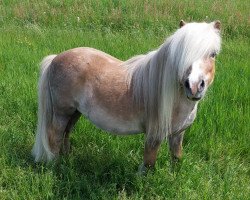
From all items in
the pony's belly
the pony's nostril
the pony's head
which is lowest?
the pony's belly

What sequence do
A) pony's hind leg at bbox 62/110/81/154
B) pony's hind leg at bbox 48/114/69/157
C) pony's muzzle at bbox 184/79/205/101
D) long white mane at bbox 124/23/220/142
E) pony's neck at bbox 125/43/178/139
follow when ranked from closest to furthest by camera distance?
pony's muzzle at bbox 184/79/205/101 < long white mane at bbox 124/23/220/142 < pony's neck at bbox 125/43/178/139 < pony's hind leg at bbox 48/114/69/157 < pony's hind leg at bbox 62/110/81/154

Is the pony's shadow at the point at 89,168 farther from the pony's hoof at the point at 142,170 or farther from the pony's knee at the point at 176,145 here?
the pony's knee at the point at 176,145

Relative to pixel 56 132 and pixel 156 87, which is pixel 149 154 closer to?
pixel 156 87

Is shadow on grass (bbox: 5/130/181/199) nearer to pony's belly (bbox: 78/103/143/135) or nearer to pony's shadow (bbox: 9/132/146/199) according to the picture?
pony's shadow (bbox: 9/132/146/199)

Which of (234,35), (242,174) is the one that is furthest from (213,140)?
(234,35)

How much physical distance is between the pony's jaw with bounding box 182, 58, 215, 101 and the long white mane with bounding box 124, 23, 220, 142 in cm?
4

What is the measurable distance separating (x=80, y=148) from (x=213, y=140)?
4.54ft

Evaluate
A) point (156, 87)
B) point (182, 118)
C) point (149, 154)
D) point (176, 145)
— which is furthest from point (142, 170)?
point (156, 87)

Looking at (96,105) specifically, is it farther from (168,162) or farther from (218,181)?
(218,181)

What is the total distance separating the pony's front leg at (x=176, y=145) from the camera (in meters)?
3.26

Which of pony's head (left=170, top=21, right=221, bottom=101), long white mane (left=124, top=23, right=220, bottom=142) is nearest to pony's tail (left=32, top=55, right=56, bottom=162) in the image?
long white mane (left=124, top=23, right=220, bottom=142)

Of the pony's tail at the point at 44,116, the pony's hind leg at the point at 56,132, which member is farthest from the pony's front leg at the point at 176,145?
the pony's tail at the point at 44,116

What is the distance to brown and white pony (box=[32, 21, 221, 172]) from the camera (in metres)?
2.43

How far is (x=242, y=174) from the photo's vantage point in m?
3.46
